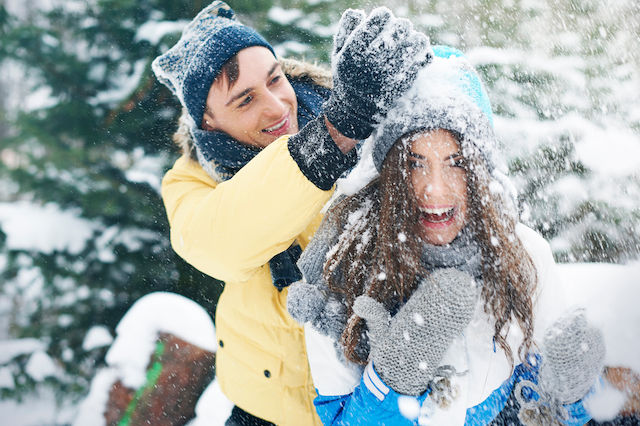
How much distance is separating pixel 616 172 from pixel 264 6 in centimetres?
220

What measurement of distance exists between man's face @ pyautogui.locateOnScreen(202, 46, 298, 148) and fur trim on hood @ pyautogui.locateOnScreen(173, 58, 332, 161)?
228 mm

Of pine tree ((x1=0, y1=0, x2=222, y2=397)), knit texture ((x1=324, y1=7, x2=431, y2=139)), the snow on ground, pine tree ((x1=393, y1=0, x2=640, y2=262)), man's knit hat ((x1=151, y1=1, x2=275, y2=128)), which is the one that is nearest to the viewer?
knit texture ((x1=324, y1=7, x2=431, y2=139))

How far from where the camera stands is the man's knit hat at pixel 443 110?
3.52 feet

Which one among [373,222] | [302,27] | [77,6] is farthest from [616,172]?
[77,6]

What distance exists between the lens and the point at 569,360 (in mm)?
1096

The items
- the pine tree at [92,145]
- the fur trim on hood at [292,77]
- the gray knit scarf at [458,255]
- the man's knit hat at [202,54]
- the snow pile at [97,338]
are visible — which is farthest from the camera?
the snow pile at [97,338]

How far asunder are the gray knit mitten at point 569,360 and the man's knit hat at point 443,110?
19.2 inches

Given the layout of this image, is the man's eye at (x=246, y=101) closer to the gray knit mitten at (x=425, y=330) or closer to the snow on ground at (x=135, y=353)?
the gray knit mitten at (x=425, y=330)

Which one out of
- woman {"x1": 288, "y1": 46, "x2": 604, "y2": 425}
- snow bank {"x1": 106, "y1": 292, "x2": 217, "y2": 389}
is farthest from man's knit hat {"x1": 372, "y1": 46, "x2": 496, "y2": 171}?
snow bank {"x1": 106, "y1": 292, "x2": 217, "y2": 389}

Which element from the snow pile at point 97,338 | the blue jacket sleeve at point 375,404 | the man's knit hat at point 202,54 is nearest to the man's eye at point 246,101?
the man's knit hat at point 202,54

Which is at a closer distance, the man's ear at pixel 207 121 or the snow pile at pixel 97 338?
the man's ear at pixel 207 121

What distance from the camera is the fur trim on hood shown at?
72.1 inches

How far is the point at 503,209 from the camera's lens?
1.23 meters

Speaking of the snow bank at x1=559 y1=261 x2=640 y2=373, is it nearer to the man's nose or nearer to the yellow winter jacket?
the yellow winter jacket
